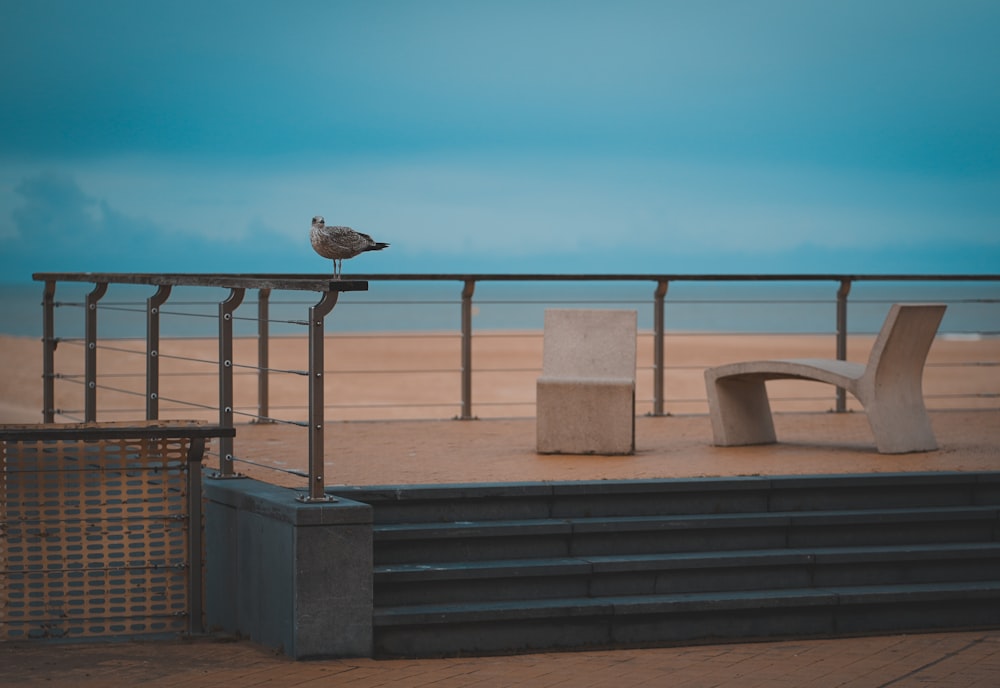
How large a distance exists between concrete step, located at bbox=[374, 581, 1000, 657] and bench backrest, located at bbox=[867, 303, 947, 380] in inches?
73.0

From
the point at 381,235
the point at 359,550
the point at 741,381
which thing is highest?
the point at 381,235

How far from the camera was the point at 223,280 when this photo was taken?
21.4 feet

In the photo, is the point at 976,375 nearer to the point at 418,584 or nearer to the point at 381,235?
the point at 418,584

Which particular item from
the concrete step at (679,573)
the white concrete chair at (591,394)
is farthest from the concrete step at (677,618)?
the white concrete chair at (591,394)

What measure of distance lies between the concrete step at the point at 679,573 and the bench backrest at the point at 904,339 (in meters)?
1.63

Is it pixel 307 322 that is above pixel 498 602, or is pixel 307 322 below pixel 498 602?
above

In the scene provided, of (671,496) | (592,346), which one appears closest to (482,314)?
(592,346)

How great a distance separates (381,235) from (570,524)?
6386cm

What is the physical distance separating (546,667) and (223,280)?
Answer: 2.24 m

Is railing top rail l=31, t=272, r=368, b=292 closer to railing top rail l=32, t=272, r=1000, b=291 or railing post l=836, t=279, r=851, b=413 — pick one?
railing top rail l=32, t=272, r=1000, b=291

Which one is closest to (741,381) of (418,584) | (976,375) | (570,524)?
(570,524)

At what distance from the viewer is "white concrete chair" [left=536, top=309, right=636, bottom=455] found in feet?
28.7

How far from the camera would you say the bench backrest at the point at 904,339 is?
329 inches

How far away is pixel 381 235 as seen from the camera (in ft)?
229
